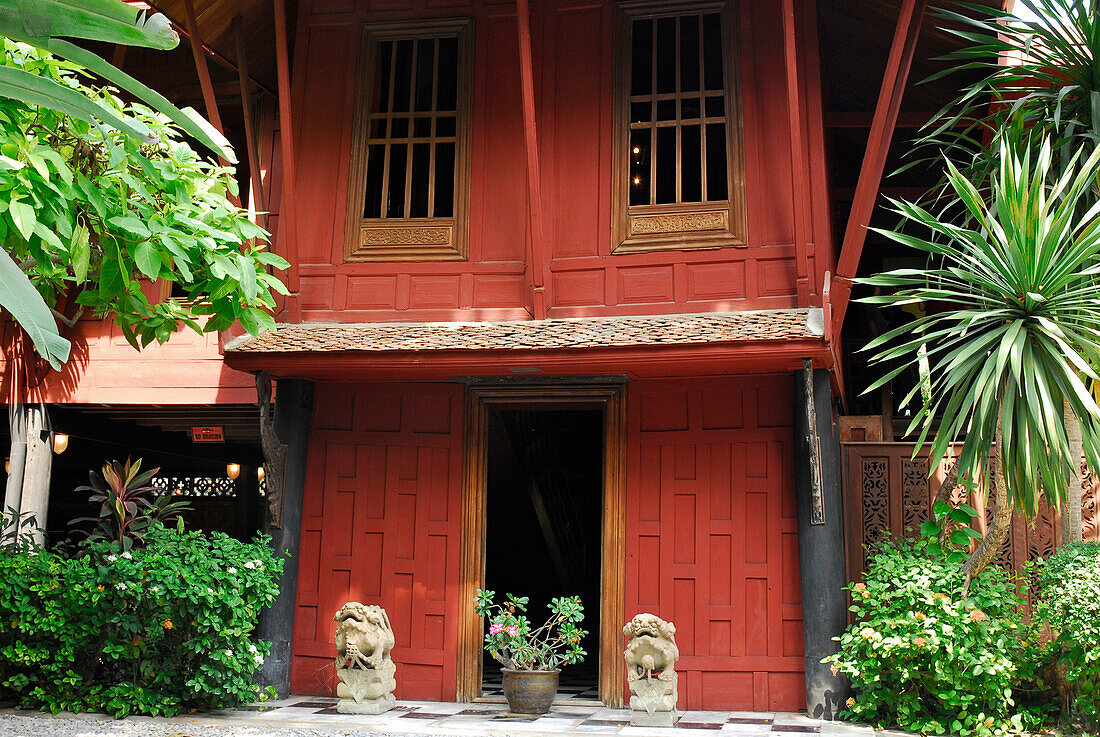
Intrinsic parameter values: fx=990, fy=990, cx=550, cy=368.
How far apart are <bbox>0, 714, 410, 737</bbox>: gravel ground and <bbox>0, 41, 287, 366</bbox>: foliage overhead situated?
7.90 feet

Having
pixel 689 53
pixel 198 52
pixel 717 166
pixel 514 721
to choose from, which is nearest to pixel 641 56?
pixel 689 53

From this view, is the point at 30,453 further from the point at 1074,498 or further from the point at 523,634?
the point at 1074,498

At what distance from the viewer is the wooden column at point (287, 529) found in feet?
24.0

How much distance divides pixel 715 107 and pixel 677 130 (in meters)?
0.36

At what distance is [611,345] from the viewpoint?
6.62 metres

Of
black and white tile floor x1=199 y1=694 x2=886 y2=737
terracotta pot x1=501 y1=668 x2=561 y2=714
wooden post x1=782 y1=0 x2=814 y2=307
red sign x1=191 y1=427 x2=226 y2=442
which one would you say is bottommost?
black and white tile floor x1=199 y1=694 x2=886 y2=737

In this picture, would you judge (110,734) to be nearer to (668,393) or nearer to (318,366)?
(318,366)

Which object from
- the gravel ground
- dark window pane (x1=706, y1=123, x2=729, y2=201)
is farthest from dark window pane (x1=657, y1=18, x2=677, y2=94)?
the gravel ground

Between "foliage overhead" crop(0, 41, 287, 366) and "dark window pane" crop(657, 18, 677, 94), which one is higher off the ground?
"dark window pane" crop(657, 18, 677, 94)

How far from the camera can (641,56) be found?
7.89 meters

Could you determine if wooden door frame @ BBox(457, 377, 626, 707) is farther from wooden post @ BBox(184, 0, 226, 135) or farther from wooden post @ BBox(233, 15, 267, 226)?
wooden post @ BBox(184, 0, 226, 135)

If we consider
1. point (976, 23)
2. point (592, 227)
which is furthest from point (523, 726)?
point (976, 23)

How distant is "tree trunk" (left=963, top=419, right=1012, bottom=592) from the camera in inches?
243

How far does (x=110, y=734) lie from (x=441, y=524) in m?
2.64
